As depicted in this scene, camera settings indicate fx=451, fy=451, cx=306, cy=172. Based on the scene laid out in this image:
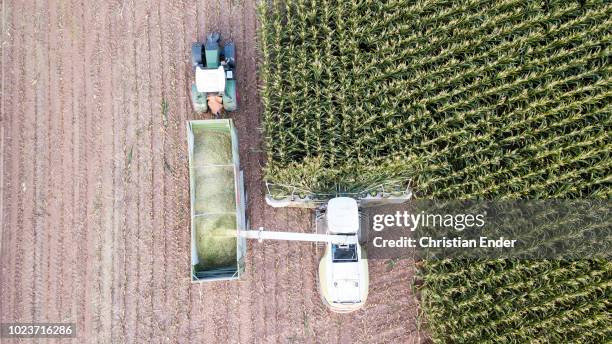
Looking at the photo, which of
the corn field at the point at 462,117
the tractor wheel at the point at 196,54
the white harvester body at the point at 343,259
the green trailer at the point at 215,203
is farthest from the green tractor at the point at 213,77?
the white harvester body at the point at 343,259

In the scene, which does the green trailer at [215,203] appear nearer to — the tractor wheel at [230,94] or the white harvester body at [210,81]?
the tractor wheel at [230,94]

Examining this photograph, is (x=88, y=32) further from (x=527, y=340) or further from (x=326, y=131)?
(x=527, y=340)

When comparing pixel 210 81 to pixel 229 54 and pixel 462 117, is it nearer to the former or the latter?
pixel 229 54

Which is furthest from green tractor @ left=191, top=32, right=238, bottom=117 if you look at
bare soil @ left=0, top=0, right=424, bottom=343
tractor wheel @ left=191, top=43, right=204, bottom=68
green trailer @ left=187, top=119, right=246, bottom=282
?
green trailer @ left=187, top=119, right=246, bottom=282

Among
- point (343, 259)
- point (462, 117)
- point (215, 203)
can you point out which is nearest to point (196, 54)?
point (215, 203)

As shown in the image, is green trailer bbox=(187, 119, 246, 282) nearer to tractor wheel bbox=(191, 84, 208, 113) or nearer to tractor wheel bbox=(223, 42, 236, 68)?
tractor wheel bbox=(191, 84, 208, 113)

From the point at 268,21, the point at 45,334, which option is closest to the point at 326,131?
the point at 268,21

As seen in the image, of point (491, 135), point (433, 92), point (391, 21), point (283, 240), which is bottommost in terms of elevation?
point (283, 240)
